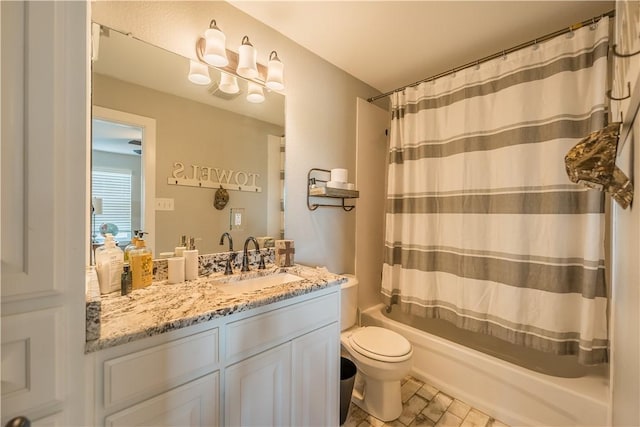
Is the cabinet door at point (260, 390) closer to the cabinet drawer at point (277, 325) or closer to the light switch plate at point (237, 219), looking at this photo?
the cabinet drawer at point (277, 325)

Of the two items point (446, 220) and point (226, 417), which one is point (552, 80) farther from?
point (226, 417)

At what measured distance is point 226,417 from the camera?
89cm

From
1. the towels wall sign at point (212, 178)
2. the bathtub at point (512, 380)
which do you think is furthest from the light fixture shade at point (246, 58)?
the bathtub at point (512, 380)

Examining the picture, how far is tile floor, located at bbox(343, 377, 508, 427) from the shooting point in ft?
4.87

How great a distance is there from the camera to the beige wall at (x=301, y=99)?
1206 millimetres

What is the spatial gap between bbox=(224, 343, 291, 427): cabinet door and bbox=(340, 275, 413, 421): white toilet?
59 cm

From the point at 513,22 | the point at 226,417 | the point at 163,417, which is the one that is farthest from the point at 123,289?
Result: the point at 513,22

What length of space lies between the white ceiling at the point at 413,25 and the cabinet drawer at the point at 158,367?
171cm

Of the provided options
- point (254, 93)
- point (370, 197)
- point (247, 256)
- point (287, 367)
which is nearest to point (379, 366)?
point (287, 367)

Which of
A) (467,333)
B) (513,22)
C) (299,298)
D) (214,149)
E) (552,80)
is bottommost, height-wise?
Answer: (467,333)

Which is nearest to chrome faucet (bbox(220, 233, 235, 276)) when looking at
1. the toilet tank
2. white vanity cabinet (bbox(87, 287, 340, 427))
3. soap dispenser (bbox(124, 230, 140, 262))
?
soap dispenser (bbox(124, 230, 140, 262))

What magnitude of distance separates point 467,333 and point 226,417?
1945 millimetres

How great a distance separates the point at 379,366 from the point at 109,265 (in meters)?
1.41

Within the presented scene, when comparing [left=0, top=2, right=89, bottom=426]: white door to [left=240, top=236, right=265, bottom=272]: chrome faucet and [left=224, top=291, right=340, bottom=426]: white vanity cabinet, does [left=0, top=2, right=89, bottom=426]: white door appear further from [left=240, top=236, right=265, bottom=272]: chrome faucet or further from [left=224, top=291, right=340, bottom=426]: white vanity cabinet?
[left=240, top=236, right=265, bottom=272]: chrome faucet
